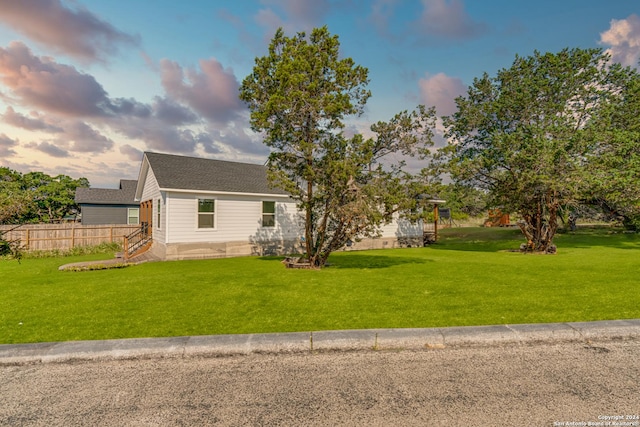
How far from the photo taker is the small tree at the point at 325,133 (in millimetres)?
11086

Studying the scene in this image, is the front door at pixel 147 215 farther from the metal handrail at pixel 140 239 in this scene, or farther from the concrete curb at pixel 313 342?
the concrete curb at pixel 313 342

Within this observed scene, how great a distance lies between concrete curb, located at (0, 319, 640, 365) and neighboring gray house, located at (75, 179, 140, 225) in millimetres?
27873

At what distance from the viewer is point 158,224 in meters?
17.3

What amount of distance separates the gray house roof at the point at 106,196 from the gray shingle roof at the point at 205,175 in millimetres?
13604

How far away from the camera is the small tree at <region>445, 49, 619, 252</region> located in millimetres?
16406

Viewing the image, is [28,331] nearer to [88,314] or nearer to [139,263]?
[88,314]

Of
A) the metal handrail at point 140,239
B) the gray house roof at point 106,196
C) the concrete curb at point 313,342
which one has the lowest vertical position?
the concrete curb at point 313,342

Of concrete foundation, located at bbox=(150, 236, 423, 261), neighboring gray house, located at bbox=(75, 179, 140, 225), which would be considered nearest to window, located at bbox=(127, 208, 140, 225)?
neighboring gray house, located at bbox=(75, 179, 140, 225)

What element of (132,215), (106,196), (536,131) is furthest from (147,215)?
(536,131)

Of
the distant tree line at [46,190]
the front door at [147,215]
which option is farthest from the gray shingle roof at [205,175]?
the distant tree line at [46,190]

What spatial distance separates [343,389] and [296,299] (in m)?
3.97

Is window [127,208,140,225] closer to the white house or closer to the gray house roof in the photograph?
the gray house roof

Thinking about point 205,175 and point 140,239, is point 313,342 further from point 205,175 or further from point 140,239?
point 140,239

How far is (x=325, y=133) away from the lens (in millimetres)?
12133
